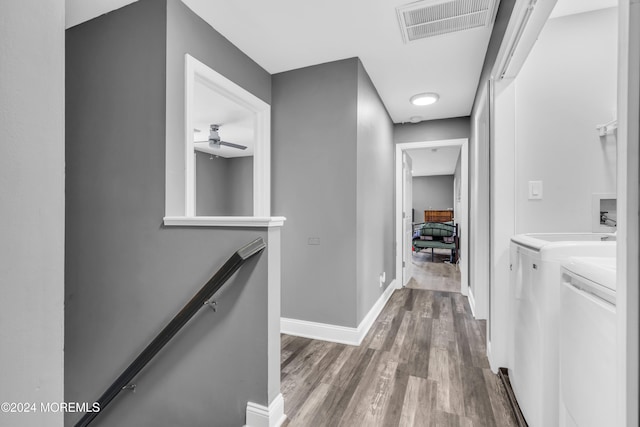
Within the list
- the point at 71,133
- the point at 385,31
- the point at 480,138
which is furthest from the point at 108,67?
the point at 480,138

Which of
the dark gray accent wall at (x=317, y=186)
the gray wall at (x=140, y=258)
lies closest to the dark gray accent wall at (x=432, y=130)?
the dark gray accent wall at (x=317, y=186)

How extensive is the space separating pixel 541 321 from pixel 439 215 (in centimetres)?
910

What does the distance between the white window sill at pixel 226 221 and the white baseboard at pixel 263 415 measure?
3.01ft

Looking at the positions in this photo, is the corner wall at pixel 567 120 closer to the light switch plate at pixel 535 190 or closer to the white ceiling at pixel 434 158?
the light switch plate at pixel 535 190

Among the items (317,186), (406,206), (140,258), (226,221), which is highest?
(317,186)

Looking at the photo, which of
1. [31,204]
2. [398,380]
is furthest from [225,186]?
[31,204]

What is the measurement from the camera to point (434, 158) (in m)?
7.02

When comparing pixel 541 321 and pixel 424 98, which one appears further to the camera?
pixel 424 98

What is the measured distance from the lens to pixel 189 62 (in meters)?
1.94

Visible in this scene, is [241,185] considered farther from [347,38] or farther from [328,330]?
Result: [347,38]

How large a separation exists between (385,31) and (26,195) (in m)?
2.37

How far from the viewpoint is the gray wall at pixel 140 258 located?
60.7 inches

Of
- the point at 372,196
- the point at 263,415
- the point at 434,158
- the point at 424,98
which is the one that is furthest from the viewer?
the point at 434,158

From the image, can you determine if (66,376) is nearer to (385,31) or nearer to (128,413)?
(128,413)
